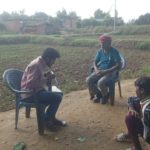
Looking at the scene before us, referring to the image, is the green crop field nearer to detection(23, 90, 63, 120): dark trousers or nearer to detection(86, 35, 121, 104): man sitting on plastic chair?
detection(86, 35, 121, 104): man sitting on plastic chair

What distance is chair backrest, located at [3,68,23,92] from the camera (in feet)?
20.5

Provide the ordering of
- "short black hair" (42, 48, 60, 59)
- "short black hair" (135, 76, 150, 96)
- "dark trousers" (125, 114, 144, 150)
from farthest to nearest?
"short black hair" (42, 48, 60, 59)
"dark trousers" (125, 114, 144, 150)
"short black hair" (135, 76, 150, 96)

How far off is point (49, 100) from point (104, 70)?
1.63m

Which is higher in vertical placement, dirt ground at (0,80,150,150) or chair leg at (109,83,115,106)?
chair leg at (109,83,115,106)

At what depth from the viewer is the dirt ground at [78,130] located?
5.62 m

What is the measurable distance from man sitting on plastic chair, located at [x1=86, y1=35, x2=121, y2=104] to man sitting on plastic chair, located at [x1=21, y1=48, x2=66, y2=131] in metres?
1.38

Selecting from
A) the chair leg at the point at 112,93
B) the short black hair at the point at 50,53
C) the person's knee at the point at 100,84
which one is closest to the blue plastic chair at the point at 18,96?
the short black hair at the point at 50,53

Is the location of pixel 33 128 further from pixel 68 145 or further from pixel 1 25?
pixel 1 25

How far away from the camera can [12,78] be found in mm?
Result: 6473

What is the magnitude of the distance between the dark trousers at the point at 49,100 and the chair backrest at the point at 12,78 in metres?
0.42

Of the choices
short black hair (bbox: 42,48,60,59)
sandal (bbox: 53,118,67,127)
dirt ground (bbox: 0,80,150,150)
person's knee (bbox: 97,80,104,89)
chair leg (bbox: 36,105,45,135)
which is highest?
short black hair (bbox: 42,48,60,59)

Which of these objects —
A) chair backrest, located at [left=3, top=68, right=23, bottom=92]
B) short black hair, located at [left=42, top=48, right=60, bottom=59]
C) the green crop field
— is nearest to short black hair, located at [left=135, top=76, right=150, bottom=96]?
short black hair, located at [left=42, top=48, right=60, bottom=59]

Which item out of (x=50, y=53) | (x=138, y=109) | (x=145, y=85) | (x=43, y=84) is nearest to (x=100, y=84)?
(x=43, y=84)

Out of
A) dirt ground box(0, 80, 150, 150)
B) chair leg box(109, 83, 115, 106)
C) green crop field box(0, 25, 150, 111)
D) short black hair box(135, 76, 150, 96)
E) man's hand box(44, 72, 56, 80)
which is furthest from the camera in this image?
green crop field box(0, 25, 150, 111)
